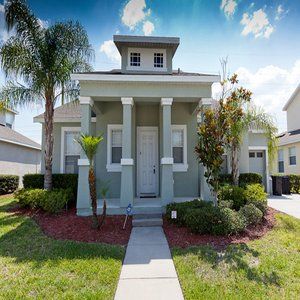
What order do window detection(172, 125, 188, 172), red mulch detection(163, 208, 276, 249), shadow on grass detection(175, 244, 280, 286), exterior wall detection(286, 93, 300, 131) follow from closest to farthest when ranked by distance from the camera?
shadow on grass detection(175, 244, 280, 286) < red mulch detection(163, 208, 276, 249) < window detection(172, 125, 188, 172) < exterior wall detection(286, 93, 300, 131)

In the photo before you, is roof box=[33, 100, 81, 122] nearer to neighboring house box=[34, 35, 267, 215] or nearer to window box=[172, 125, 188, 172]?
neighboring house box=[34, 35, 267, 215]

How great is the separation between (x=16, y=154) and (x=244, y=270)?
686 inches

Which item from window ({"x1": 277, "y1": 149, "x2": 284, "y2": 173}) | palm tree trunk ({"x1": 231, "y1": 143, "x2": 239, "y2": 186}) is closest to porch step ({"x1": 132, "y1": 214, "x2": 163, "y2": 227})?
palm tree trunk ({"x1": 231, "y1": 143, "x2": 239, "y2": 186})

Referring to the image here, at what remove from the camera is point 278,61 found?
408 inches

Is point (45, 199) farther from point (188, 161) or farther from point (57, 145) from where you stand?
point (188, 161)

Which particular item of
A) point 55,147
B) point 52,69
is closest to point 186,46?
point 52,69

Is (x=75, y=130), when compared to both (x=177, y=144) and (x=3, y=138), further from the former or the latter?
(x=3, y=138)

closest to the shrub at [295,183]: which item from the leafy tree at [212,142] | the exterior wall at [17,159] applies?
the leafy tree at [212,142]

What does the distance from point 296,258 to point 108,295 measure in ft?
12.7

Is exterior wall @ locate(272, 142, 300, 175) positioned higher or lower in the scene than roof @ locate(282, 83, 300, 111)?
lower

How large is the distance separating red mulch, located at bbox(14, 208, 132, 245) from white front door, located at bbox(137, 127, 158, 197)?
2.60 m

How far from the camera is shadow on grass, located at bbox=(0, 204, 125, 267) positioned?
16.2ft

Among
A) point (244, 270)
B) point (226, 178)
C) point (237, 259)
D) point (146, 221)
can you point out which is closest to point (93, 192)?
point (146, 221)

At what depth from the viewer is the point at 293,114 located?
21891mm
